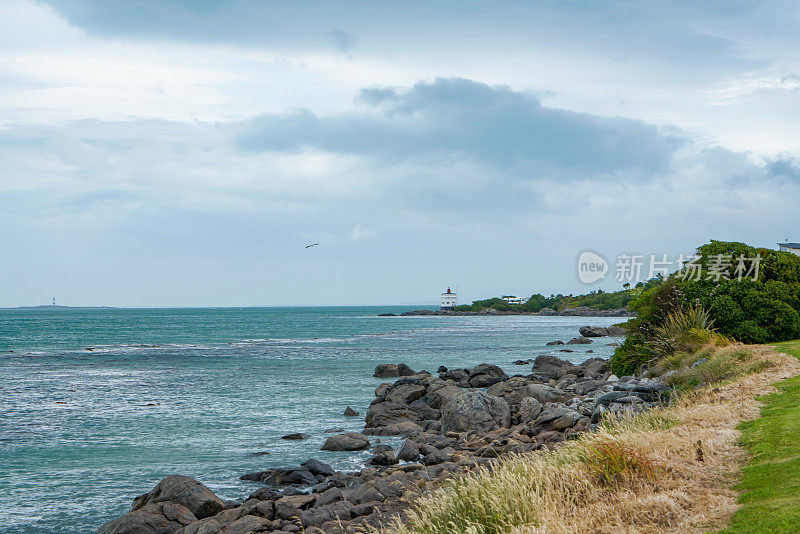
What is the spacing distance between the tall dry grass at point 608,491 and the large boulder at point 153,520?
587 centimetres

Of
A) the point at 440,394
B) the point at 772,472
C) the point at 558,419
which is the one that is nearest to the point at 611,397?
the point at 558,419

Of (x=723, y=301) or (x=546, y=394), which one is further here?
(x=546, y=394)

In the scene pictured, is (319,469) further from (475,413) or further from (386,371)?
(386,371)

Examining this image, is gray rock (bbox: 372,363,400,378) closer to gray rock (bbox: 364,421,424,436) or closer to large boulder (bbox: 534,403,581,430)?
gray rock (bbox: 364,421,424,436)

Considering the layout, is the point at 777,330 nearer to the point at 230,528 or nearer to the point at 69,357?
the point at 230,528

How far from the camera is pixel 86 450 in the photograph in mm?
21484

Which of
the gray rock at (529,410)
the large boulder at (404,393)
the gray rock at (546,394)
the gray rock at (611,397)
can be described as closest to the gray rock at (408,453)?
the gray rock at (529,410)

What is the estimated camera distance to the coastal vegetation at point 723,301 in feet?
76.8

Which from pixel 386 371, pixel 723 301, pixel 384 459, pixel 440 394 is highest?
pixel 723 301

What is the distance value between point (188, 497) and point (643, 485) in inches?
361

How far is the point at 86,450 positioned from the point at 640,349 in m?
19.8

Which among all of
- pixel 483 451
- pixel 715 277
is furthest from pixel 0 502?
pixel 715 277

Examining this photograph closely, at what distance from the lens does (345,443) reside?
2016 centimetres

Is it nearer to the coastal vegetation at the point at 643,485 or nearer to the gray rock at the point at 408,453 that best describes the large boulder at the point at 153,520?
the coastal vegetation at the point at 643,485
